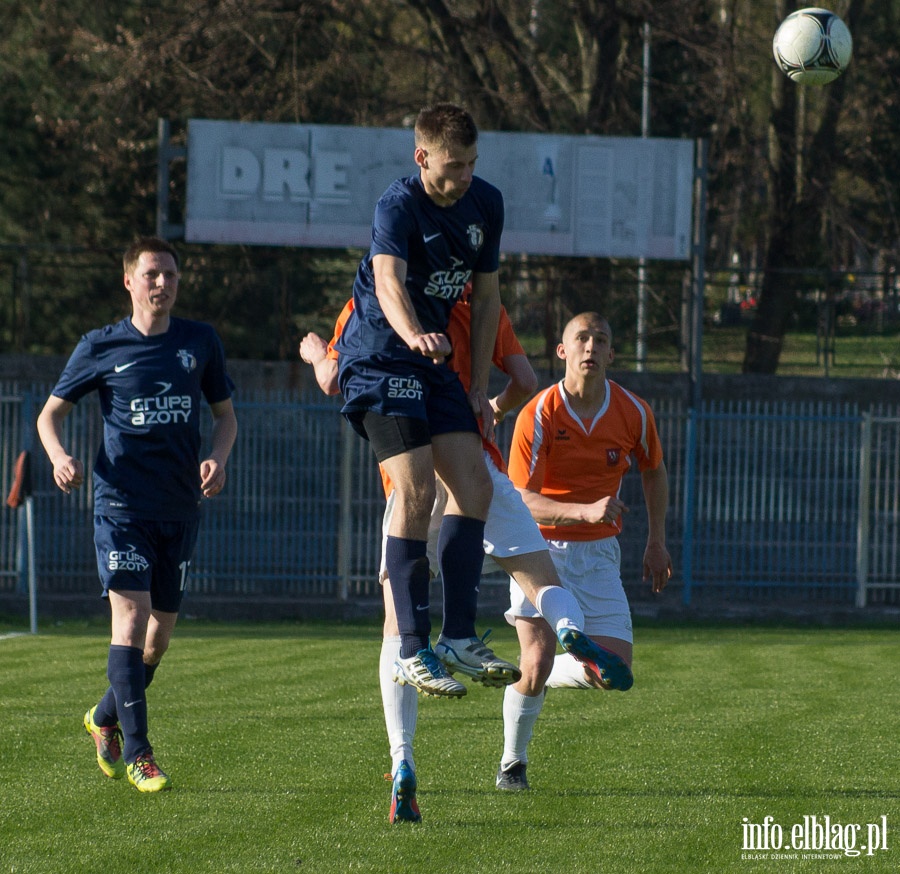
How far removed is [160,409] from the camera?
6.15 meters

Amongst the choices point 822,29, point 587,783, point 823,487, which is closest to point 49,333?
point 823,487

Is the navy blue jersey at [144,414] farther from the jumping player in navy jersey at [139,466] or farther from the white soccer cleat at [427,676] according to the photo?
the white soccer cleat at [427,676]

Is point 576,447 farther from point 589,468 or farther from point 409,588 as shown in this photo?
point 409,588

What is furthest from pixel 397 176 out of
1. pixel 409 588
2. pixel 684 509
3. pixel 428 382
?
pixel 409 588

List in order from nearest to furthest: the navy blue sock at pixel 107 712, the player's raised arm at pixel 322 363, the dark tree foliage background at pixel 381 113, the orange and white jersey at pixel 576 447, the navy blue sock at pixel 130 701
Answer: the player's raised arm at pixel 322 363 < the navy blue sock at pixel 130 701 < the navy blue sock at pixel 107 712 < the orange and white jersey at pixel 576 447 < the dark tree foliage background at pixel 381 113

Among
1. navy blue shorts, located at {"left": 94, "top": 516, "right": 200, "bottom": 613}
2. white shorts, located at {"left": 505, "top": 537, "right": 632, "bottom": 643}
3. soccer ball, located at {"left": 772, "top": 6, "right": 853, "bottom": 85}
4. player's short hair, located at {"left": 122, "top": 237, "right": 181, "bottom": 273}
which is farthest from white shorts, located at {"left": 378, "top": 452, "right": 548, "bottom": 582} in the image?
soccer ball, located at {"left": 772, "top": 6, "right": 853, "bottom": 85}

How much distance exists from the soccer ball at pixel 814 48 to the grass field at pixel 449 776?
5.39 metres

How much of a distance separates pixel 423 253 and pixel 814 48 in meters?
8.93

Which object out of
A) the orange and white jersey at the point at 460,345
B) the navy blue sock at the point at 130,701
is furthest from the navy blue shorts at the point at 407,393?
the navy blue sock at the point at 130,701

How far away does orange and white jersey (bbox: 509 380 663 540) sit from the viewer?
6797mm

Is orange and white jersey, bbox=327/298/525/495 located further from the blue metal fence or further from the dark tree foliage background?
the dark tree foliage background

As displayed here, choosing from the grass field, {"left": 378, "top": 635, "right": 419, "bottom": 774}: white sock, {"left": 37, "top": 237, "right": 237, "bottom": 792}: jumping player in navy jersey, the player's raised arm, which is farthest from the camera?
{"left": 37, "top": 237, "right": 237, "bottom": 792}: jumping player in navy jersey

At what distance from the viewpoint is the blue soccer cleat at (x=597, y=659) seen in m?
5.16

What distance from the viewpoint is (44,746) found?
713cm
